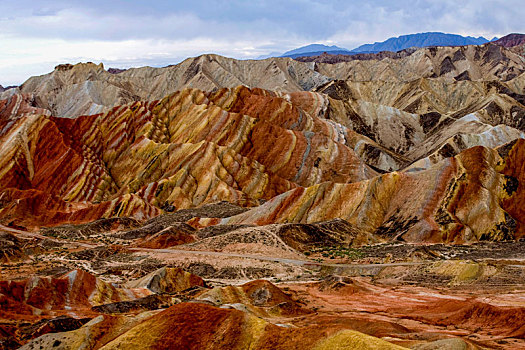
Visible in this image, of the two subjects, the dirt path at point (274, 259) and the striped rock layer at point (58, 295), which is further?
the dirt path at point (274, 259)

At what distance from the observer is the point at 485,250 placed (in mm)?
49500

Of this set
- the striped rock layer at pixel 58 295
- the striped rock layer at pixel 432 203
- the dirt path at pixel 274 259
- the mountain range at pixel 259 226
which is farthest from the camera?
the striped rock layer at pixel 432 203

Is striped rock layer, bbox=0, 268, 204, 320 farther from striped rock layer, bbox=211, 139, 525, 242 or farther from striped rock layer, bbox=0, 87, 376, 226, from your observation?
striped rock layer, bbox=0, 87, 376, 226

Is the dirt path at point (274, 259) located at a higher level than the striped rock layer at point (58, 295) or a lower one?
A: lower

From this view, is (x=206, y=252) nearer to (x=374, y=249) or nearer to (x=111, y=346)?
(x=374, y=249)

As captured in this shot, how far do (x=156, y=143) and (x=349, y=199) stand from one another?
4882cm

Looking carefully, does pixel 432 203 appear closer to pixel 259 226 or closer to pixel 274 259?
pixel 259 226

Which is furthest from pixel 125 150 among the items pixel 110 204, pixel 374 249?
pixel 374 249

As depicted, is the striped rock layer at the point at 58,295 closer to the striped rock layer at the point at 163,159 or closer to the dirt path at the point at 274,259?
the dirt path at the point at 274,259

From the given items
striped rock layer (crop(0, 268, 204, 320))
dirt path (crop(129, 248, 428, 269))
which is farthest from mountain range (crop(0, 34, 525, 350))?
dirt path (crop(129, 248, 428, 269))

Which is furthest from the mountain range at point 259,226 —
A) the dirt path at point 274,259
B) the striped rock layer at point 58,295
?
the dirt path at point 274,259

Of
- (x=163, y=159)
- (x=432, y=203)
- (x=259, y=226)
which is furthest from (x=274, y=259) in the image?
(x=163, y=159)

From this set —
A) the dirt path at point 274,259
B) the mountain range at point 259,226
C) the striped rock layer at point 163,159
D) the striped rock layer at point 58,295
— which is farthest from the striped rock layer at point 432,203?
the striped rock layer at point 58,295

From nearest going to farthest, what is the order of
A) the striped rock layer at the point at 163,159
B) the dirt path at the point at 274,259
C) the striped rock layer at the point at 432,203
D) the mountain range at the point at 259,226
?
the mountain range at the point at 259,226 → the dirt path at the point at 274,259 → the striped rock layer at the point at 432,203 → the striped rock layer at the point at 163,159
